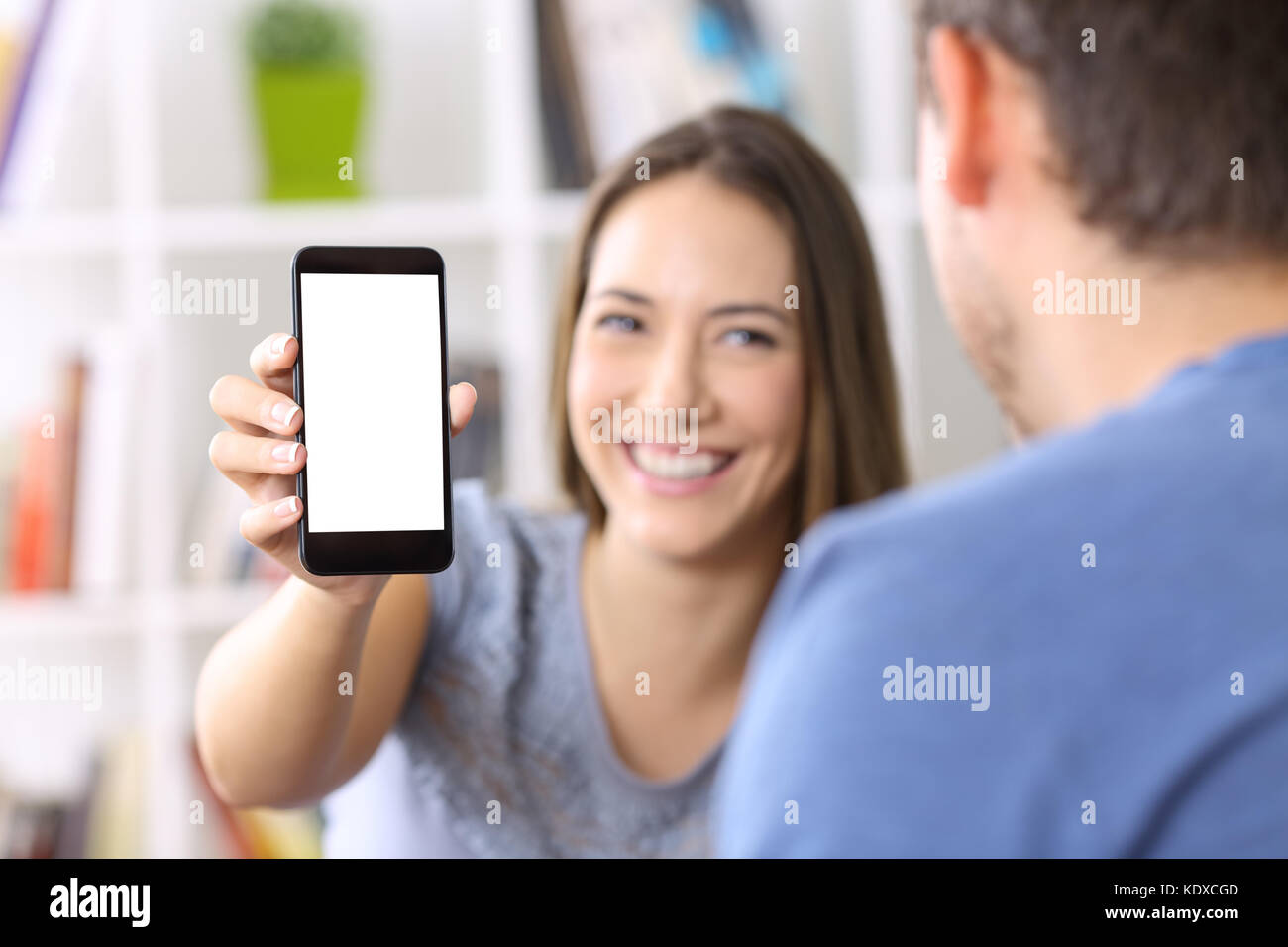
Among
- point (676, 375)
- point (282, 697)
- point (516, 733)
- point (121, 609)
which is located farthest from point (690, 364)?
point (121, 609)

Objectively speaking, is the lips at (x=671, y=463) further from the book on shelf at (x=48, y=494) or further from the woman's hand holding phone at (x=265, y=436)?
the book on shelf at (x=48, y=494)

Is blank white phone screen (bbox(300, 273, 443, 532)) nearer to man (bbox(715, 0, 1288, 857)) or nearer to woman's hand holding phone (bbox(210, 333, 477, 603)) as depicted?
woman's hand holding phone (bbox(210, 333, 477, 603))

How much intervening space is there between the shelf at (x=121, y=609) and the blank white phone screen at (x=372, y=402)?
0.88 m

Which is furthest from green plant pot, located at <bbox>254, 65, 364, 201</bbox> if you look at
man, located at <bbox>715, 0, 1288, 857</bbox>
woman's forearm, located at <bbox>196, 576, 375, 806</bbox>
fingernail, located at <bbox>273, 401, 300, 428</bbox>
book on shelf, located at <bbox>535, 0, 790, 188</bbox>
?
man, located at <bbox>715, 0, 1288, 857</bbox>

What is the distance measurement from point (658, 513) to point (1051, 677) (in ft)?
2.29

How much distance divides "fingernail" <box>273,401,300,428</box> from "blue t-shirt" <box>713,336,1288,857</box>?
0.35 metres

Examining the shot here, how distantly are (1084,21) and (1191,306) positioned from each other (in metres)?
0.13

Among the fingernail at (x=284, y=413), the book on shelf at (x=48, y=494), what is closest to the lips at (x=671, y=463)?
the fingernail at (x=284, y=413)

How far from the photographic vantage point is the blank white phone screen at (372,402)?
2.21 ft

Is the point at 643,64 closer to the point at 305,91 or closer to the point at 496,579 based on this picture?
the point at 305,91

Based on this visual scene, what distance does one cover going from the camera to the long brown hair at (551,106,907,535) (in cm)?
106

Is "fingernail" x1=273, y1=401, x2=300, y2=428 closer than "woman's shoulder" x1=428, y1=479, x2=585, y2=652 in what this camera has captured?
Yes
